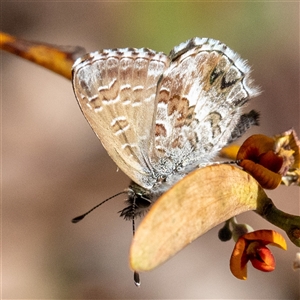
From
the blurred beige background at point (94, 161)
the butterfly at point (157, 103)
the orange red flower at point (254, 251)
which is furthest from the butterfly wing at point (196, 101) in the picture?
the blurred beige background at point (94, 161)

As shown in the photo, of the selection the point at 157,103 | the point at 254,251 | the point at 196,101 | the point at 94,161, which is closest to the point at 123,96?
the point at 157,103

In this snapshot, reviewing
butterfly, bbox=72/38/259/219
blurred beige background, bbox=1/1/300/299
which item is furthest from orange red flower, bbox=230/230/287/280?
blurred beige background, bbox=1/1/300/299

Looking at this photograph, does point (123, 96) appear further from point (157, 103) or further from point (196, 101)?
point (196, 101)

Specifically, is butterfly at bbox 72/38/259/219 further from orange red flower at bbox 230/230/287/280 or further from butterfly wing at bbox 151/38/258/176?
orange red flower at bbox 230/230/287/280

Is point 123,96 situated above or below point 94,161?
above

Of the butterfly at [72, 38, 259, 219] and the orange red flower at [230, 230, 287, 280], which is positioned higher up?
the butterfly at [72, 38, 259, 219]

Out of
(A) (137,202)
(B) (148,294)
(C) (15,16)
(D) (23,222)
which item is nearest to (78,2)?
(C) (15,16)

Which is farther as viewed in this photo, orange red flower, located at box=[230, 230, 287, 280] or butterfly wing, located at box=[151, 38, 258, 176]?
butterfly wing, located at box=[151, 38, 258, 176]
